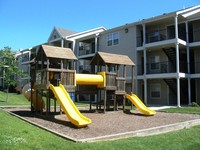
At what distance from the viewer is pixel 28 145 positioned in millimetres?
7590

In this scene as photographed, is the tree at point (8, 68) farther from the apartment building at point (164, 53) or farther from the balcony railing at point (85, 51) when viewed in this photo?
the balcony railing at point (85, 51)

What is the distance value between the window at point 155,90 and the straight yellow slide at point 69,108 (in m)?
16.9

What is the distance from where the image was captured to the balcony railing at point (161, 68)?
90.7 ft

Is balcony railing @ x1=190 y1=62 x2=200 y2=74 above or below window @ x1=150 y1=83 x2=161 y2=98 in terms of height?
above

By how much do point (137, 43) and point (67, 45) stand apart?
49.4ft

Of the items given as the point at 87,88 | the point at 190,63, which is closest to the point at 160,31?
the point at 190,63

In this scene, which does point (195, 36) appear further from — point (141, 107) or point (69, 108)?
point (69, 108)

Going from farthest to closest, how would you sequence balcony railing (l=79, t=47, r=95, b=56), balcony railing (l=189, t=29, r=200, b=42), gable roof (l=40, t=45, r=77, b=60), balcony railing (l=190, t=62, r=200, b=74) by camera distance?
balcony railing (l=79, t=47, r=95, b=56), balcony railing (l=189, t=29, r=200, b=42), balcony railing (l=190, t=62, r=200, b=74), gable roof (l=40, t=45, r=77, b=60)

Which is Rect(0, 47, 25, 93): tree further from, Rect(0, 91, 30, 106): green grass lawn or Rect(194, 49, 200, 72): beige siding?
Rect(194, 49, 200, 72): beige siding

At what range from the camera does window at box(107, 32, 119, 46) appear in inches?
1282

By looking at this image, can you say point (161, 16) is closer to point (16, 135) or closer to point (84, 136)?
point (84, 136)

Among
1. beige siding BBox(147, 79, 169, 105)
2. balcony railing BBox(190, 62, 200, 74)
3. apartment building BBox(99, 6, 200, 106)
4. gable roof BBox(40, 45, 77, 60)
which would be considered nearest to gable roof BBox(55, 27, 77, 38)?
apartment building BBox(99, 6, 200, 106)

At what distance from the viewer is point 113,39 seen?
33094 mm

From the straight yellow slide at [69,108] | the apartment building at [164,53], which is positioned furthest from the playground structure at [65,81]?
the apartment building at [164,53]
